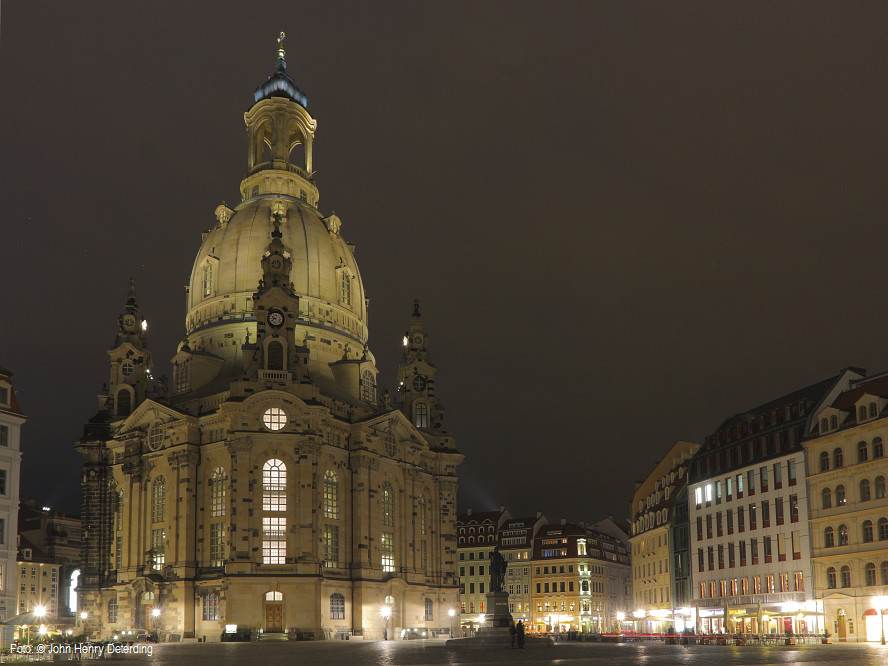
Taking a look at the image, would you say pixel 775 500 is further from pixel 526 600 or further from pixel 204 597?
pixel 526 600

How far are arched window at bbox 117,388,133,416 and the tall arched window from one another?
223 feet

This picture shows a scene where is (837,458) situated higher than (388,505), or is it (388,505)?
(837,458)

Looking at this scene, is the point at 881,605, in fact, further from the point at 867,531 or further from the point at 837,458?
the point at 837,458

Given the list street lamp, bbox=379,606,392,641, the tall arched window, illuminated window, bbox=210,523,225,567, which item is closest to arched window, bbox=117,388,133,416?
illuminated window, bbox=210,523,225,567

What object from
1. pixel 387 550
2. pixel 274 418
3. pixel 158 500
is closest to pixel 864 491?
pixel 387 550

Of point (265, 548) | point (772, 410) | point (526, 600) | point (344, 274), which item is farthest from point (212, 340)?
point (526, 600)

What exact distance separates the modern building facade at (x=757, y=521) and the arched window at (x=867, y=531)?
665 centimetres

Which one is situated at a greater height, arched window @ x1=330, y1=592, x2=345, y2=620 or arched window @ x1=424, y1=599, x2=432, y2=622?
arched window @ x1=330, y1=592, x2=345, y2=620

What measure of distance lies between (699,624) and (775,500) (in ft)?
61.3

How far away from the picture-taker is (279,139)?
122m

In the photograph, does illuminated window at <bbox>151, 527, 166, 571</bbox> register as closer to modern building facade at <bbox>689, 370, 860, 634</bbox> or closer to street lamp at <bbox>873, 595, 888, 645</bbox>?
modern building facade at <bbox>689, 370, 860, 634</bbox>

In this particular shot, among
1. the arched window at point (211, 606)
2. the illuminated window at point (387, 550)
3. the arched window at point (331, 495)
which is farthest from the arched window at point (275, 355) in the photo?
the arched window at point (211, 606)

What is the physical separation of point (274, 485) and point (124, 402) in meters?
23.9

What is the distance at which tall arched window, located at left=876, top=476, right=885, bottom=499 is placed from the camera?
78.4 metres
